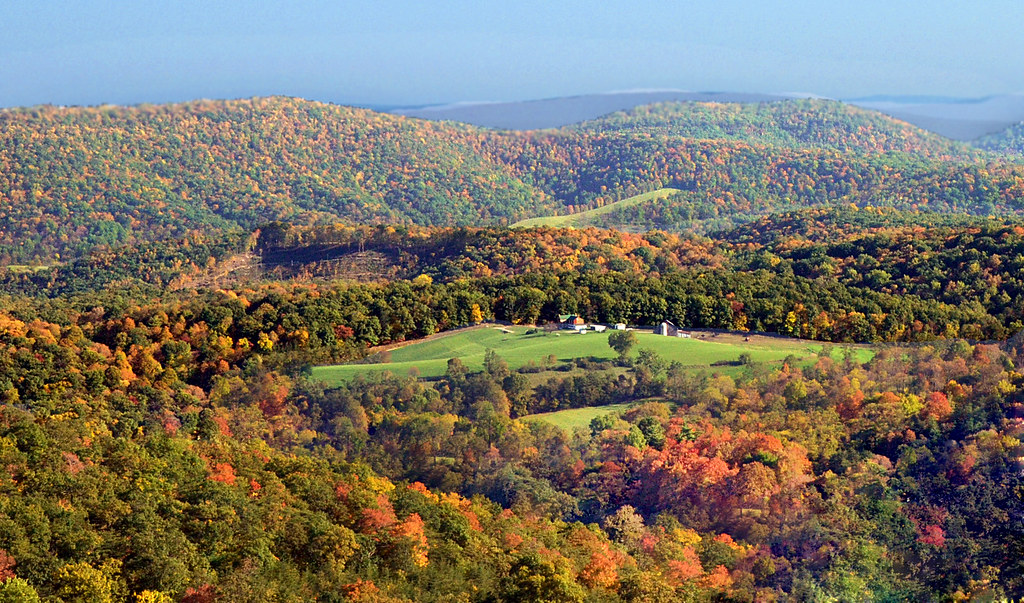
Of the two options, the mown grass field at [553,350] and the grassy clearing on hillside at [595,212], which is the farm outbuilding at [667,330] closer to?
the mown grass field at [553,350]

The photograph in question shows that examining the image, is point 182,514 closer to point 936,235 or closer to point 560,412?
point 560,412

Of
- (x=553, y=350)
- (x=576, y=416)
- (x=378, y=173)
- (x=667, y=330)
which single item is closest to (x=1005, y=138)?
(x=576, y=416)

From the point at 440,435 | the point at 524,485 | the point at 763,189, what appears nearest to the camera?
the point at 524,485

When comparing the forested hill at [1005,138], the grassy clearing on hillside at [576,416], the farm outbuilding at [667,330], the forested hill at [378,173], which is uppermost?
the forested hill at [1005,138]

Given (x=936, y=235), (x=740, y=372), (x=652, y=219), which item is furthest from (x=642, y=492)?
(x=652, y=219)

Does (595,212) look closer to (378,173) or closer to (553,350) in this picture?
(378,173)

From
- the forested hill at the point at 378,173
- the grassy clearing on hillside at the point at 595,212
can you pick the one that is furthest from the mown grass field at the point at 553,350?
the grassy clearing on hillside at the point at 595,212
